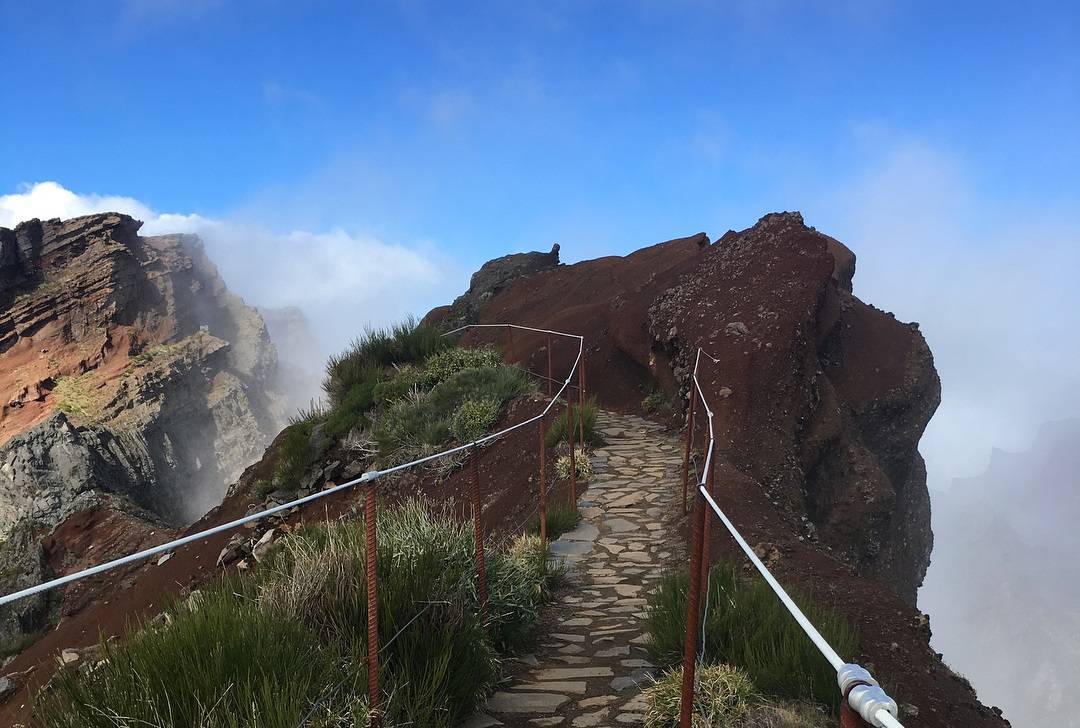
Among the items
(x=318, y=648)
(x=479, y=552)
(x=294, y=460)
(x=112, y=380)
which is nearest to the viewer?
(x=318, y=648)

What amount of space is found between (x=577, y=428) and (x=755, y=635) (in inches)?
269

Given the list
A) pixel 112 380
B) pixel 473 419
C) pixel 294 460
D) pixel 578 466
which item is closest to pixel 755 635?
pixel 578 466

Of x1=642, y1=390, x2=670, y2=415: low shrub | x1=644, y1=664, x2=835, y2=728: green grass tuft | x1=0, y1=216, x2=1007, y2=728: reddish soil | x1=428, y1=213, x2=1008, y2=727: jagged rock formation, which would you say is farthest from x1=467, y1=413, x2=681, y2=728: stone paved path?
x1=642, y1=390, x2=670, y2=415: low shrub

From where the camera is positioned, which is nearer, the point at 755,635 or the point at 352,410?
the point at 755,635

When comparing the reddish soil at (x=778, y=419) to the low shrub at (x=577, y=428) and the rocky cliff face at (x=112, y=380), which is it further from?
the rocky cliff face at (x=112, y=380)

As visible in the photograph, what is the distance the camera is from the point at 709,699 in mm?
3455

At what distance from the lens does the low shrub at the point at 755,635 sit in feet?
11.6

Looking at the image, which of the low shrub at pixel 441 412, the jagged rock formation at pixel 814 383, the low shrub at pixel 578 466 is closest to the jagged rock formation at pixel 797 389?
the jagged rock formation at pixel 814 383

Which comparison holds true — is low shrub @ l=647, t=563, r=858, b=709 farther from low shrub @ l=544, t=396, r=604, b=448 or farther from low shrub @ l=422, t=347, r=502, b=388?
low shrub @ l=422, t=347, r=502, b=388

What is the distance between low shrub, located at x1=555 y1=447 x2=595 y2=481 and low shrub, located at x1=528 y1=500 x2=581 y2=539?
1.20 metres

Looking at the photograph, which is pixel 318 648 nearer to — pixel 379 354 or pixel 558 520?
pixel 558 520

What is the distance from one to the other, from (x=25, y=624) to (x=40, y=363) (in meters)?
40.4

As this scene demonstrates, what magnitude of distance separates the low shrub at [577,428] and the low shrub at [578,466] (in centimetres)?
48

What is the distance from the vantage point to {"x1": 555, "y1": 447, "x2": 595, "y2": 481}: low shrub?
904cm
